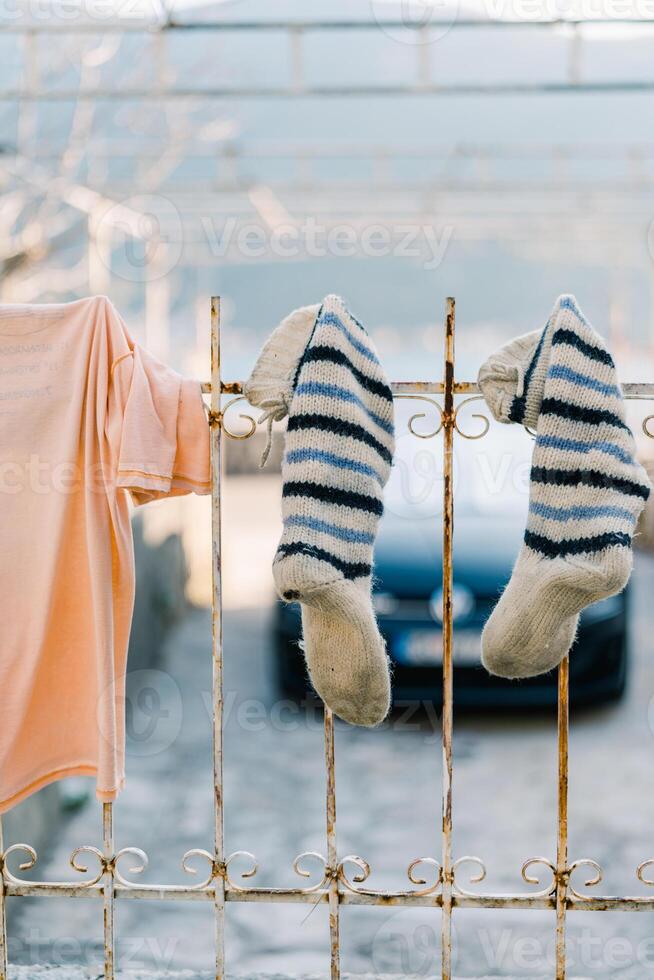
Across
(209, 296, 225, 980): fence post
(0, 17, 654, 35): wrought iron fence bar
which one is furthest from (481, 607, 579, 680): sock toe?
(0, 17, 654, 35): wrought iron fence bar

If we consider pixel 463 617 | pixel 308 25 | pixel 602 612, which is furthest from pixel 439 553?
pixel 308 25

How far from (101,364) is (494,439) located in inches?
141

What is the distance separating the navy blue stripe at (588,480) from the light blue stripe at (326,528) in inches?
11.9

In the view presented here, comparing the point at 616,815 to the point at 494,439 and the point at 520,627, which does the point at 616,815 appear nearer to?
the point at 494,439

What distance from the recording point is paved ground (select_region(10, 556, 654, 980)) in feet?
9.64

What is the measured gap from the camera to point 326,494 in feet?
5.15

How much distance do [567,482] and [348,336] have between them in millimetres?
425

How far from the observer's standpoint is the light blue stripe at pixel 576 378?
155 centimetres

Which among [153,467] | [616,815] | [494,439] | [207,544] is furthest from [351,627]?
[207,544]

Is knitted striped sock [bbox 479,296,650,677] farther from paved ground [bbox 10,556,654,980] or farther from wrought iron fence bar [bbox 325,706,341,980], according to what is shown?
paved ground [bbox 10,556,654,980]

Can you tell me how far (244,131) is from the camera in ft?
29.5

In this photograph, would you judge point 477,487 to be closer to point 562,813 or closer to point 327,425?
point 562,813

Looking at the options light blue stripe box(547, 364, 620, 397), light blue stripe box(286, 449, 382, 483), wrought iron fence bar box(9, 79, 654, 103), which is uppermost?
wrought iron fence bar box(9, 79, 654, 103)

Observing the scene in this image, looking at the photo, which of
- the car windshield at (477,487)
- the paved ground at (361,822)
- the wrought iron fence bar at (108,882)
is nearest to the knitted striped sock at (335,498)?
the wrought iron fence bar at (108,882)
